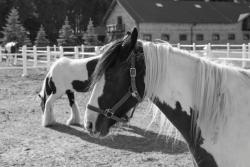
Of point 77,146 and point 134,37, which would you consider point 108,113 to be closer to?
point 134,37

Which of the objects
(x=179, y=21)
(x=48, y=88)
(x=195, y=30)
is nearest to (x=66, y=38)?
(x=179, y=21)

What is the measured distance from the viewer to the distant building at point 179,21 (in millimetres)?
40250

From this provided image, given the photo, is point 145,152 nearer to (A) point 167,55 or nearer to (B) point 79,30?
(A) point 167,55

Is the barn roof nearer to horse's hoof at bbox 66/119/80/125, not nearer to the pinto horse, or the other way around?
the pinto horse

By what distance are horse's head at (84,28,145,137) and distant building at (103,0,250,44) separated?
119ft

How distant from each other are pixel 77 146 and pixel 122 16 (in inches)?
1462

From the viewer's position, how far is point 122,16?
41844 millimetres

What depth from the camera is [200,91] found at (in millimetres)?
2281

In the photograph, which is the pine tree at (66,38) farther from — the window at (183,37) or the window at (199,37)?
the window at (199,37)

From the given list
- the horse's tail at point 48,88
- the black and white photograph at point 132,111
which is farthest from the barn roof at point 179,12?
the horse's tail at point 48,88

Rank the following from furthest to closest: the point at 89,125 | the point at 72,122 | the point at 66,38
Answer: the point at 66,38, the point at 72,122, the point at 89,125

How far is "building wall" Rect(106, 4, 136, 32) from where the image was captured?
40.6m

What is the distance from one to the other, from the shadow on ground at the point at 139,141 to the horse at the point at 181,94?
113 inches

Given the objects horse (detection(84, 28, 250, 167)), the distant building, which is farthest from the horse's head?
the distant building
